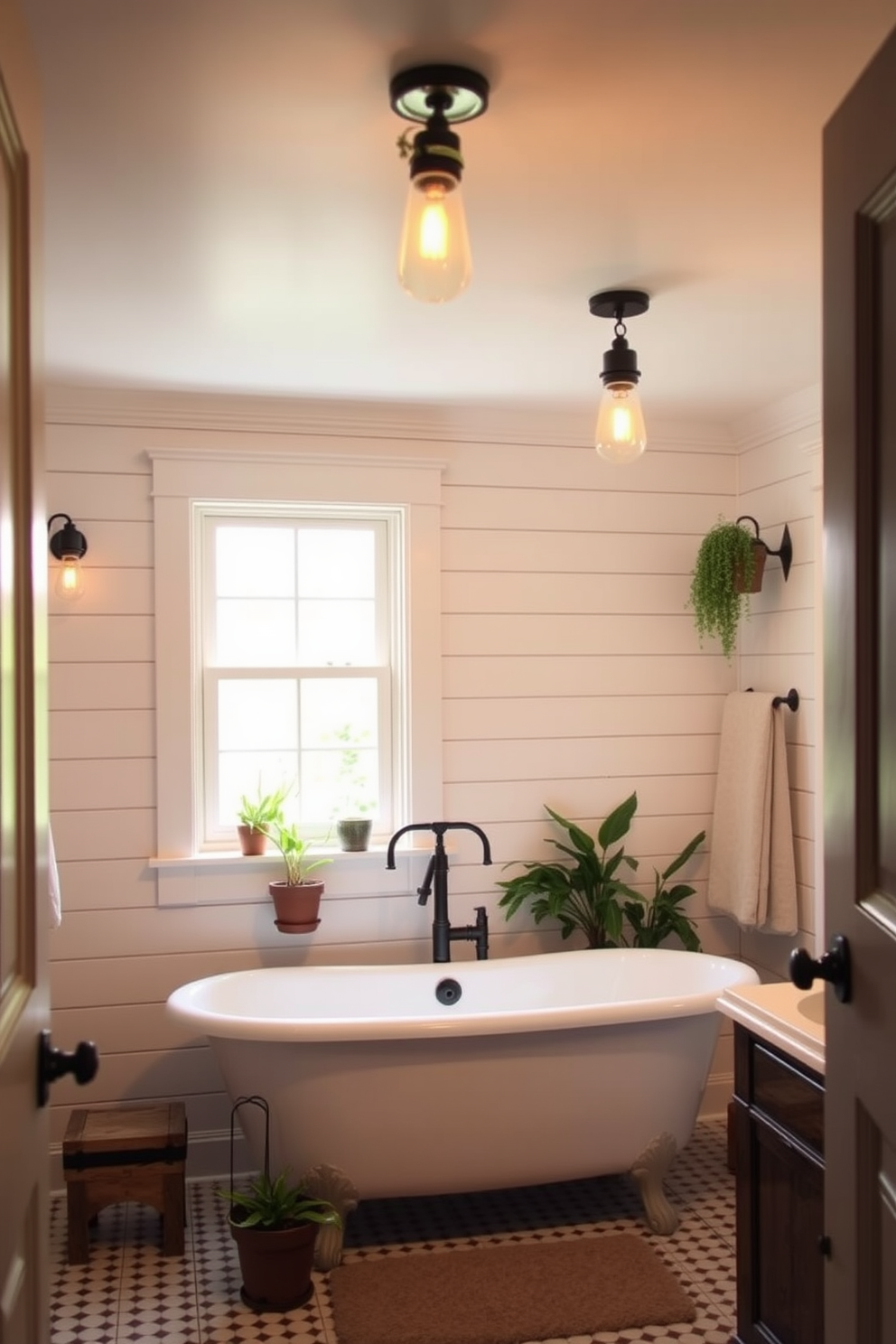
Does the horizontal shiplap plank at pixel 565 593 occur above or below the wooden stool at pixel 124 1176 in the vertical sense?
above

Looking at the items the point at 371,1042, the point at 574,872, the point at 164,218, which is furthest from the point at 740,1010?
the point at 164,218

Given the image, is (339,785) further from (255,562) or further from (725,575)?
(725,575)

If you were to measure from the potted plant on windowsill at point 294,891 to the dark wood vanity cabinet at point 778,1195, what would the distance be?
1585 mm

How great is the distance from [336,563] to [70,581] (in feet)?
2.95

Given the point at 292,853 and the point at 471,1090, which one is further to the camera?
the point at 292,853

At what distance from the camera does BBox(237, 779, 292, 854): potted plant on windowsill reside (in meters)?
3.87

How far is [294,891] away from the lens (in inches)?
148

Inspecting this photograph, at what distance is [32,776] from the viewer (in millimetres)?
1220

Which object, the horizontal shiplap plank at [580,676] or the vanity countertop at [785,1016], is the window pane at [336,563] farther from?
the vanity countertop at [785,1016]

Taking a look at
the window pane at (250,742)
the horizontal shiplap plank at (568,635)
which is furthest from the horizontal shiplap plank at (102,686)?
the horizontal shiplap plank at (568,635)

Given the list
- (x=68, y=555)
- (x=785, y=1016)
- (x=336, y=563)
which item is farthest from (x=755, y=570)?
(x=68, y=555)

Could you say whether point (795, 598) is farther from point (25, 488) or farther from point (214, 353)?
point (25, 488)

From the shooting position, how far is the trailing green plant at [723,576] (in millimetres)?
3928

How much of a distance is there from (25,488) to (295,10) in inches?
34.7
